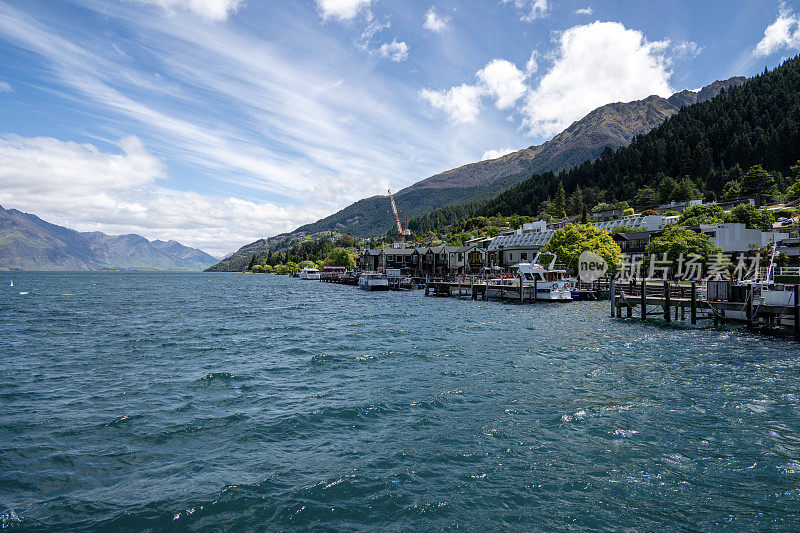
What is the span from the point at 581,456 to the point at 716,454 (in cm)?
414

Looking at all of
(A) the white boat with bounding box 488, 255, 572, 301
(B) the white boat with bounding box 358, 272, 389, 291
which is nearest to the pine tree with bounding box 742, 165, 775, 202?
(A) the white boat with bounding box 488, 255, 572, 301

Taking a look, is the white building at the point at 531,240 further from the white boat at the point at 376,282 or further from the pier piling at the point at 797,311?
the pier piling at the point at 797,311

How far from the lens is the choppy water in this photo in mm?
9820

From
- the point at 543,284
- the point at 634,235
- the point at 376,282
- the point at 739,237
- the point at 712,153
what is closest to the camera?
the point at 543,284

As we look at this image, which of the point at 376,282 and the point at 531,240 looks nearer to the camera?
A: the point at 376,282

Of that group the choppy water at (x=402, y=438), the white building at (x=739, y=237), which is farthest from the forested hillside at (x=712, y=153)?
the choppy water at (x=402, y=438)

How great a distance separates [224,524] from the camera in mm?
9305

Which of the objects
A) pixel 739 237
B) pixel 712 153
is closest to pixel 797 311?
pixel 739 237

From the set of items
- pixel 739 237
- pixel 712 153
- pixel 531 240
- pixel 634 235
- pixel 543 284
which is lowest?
pixel 543 284

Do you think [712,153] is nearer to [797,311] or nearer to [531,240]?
[531,240]

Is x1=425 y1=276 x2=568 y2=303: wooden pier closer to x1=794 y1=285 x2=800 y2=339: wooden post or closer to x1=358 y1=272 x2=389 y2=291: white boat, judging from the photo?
x1=358 y1=272 x2=389 y2=291: white boat

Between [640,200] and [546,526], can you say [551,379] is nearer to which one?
[546,526]

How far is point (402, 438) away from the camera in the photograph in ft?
45.5

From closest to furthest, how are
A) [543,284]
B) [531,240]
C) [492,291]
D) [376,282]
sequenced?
[543,284], [492,291], [376,282], [531,240]
